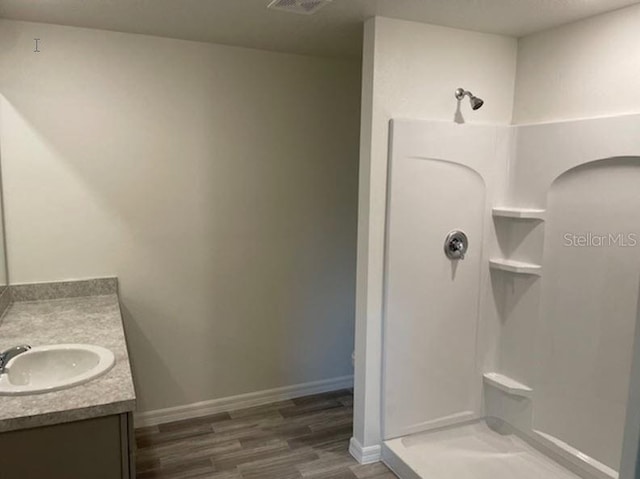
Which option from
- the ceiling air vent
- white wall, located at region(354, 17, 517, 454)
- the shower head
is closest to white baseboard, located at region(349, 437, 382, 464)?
white wall, located at region(354, 17, 517, 454)

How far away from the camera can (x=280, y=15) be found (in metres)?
2.38

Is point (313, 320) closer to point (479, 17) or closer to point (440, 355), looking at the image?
point (440, 355)

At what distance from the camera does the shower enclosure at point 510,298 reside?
234 centimetres

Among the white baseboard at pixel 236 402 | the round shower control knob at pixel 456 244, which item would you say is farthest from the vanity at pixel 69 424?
the round shower control knob at pixel 456 244

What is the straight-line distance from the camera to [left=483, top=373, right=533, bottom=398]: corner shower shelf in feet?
9.03

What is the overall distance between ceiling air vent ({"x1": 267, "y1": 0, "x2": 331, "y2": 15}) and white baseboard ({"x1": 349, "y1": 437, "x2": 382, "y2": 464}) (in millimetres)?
2240

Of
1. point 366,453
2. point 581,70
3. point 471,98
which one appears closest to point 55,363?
point 366,453

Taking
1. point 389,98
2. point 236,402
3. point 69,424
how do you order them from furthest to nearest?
point 236,402 < point 389,98 < point 69,424

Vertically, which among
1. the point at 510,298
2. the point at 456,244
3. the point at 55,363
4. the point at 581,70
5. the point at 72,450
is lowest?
the point at 72,450

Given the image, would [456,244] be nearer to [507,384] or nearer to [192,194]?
[507,384]

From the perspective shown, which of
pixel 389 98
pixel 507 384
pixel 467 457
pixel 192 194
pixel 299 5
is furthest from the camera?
pixel 192 194

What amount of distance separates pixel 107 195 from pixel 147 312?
2.42ft

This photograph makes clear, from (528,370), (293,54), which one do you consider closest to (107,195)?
(293,54)

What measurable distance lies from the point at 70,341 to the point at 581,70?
2708 mm
